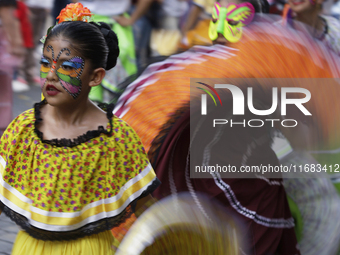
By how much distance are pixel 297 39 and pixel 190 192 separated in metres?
1.03

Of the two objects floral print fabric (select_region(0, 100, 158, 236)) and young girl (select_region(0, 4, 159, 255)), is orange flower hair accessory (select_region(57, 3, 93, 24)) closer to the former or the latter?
young girl (select_region(0, 4, 159, 255))

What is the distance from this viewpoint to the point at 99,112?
177 cm

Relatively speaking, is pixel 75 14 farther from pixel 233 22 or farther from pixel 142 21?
pixel 142 21

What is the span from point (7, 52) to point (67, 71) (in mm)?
2624

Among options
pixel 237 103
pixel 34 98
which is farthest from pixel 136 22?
pixel 237 103

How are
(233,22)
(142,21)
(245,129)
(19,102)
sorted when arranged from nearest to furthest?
(233,22) → (245,129) → (142,21) → (19,102)

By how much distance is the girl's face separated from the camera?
1639 mm

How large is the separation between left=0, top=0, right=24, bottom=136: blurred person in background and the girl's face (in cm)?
226

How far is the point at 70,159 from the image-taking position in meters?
1.61

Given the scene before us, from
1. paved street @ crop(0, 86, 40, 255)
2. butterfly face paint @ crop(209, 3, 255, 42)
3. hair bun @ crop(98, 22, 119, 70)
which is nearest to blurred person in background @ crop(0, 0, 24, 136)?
paved street @ crop(0, 86, 40, 255)

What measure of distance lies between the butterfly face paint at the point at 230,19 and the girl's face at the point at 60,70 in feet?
3.35

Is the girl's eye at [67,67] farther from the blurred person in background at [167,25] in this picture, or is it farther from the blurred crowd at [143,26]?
the blurred person in background at [167,25]

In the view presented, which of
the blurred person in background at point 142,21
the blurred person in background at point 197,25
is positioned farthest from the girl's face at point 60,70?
the blurred person in background at point 142,21

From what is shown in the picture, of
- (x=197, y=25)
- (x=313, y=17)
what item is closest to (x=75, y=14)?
(x=313, y=17)
